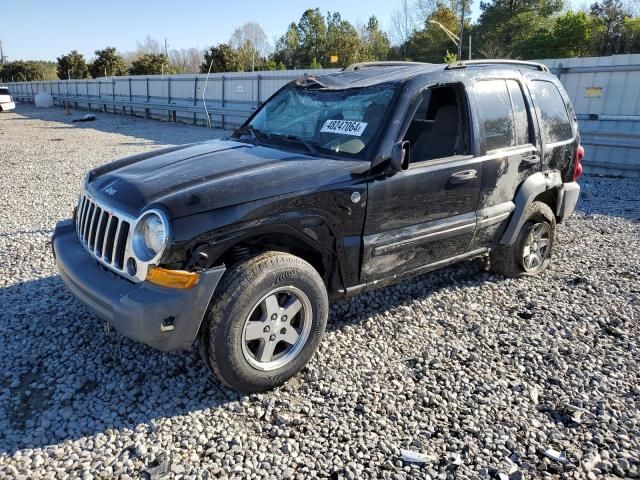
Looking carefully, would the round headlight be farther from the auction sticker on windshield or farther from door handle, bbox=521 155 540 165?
door handle, bbox=521 155 540 165

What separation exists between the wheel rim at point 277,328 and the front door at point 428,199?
576 millimetres

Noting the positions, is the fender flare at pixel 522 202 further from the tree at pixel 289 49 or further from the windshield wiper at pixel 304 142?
the tree at pixel 289 49

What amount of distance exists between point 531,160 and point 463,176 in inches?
39.2

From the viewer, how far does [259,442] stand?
266 cm

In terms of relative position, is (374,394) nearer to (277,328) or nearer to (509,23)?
(277,328)

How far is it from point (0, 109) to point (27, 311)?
30.7 m

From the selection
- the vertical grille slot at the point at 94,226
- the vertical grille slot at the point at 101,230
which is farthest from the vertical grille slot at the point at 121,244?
the vertical grille slot at the point at 94,226

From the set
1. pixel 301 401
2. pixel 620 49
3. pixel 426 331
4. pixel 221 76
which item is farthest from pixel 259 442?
pixel 620 49

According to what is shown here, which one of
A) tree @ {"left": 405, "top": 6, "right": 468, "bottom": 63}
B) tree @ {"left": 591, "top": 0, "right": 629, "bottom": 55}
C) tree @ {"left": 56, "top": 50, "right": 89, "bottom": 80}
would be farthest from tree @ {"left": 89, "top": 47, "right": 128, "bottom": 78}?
tree @ {"left": 591, "top": 0, "right": 629, "bottom": 55}

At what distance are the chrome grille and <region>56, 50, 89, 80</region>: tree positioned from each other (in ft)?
200

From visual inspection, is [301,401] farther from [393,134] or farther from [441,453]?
[393,134]

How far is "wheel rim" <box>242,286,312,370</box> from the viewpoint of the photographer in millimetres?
2936

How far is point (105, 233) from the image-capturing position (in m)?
2.99

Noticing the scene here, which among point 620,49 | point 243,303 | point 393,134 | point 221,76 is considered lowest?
point 243,303
